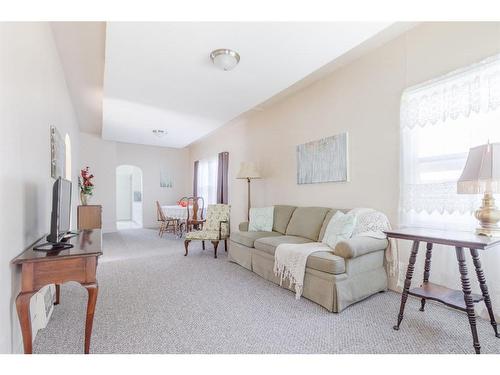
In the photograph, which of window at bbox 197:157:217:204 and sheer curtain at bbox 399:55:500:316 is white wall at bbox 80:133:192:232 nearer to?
window at bbox 197:157:217:204

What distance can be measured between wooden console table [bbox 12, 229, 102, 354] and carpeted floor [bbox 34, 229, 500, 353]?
1.46 feet

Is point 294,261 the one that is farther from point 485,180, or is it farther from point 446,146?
point 446,146

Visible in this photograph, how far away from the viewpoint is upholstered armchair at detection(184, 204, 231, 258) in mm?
4375

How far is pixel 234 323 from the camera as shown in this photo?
2121 millimetres

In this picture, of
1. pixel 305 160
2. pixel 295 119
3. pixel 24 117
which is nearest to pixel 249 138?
pixel 295 119

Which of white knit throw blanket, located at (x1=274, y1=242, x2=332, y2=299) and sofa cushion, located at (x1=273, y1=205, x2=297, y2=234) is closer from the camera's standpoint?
white knit throw blanket, located at (x1=274, y1=242, x2=332, y2=299)

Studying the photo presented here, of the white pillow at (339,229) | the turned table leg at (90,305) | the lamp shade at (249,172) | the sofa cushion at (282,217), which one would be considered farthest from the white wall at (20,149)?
the sofa cushion at (282,217)

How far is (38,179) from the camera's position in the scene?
212 centimetres

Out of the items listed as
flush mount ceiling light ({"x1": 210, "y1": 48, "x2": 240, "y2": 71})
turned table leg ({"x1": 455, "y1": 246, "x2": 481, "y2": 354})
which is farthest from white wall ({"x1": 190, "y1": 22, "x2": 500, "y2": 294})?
flush mount ceiling light ({"x1": 210, "y1": 48, "x2": 240, "y2": 71})

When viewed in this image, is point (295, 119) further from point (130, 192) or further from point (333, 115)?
point (130, 192)

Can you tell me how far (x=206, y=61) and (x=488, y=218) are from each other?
284cm

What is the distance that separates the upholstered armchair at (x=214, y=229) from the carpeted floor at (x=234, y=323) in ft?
3.81
